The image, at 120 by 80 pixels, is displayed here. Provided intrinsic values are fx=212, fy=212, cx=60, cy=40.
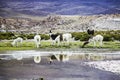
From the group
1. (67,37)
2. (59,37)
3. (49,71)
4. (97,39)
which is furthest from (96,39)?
(49,71)

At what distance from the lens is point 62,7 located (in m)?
3.11

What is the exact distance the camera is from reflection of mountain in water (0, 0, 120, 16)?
311 cm

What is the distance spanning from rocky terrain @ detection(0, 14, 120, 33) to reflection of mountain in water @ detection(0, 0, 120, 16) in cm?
7

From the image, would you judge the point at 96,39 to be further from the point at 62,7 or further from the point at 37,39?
the point at 37,39

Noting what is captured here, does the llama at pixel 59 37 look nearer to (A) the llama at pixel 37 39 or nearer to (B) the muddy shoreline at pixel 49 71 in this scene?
(A) the llama at pixel 37 39

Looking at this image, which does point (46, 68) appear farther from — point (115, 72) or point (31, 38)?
point (115, 72)

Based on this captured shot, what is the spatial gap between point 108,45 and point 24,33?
1.27 metres

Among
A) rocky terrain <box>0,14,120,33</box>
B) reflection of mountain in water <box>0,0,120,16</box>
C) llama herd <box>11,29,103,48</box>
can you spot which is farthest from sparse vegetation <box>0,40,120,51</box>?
reflection of mountain in water <box>0,0,120,16</box>

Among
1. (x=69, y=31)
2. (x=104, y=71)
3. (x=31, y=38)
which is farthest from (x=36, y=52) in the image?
(x=104, y=71)

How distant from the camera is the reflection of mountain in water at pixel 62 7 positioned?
311cm

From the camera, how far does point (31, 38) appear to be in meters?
3.12

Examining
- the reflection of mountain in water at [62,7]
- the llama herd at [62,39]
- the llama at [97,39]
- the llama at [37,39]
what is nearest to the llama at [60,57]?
the llama herd at [62,39]

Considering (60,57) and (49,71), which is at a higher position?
(60,57)

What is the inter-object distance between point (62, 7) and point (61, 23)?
0.24m
